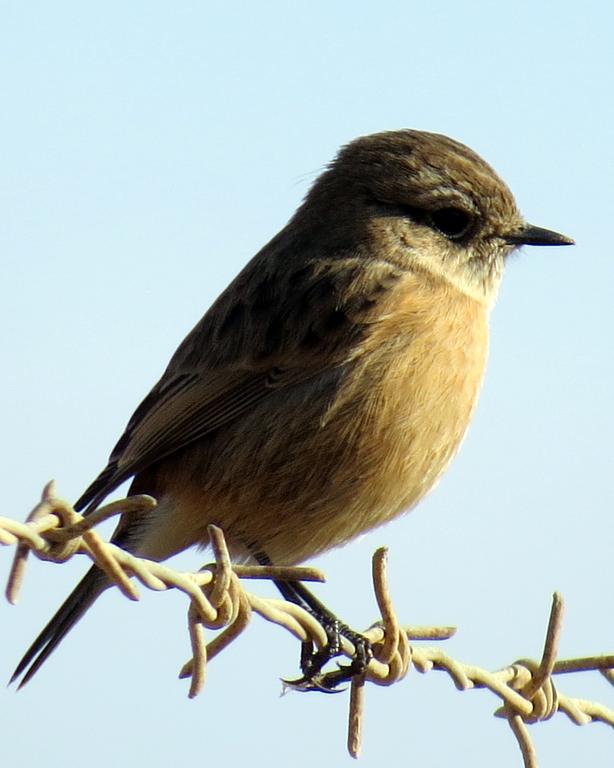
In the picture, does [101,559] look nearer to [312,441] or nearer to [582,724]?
[582,724]

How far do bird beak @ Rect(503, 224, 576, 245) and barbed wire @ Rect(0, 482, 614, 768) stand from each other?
8.88ft

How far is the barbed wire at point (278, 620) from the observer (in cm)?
277

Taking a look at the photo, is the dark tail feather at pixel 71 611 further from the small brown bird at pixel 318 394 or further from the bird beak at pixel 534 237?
the bird beak at pixel 534 237

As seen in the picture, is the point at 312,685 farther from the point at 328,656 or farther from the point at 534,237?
the point at 534,237

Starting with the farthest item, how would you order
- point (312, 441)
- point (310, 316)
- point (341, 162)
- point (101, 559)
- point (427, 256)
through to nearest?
point (341, 162)
point (427, 256)
point (310, 316)
point (312, 441)
point (101, 559)

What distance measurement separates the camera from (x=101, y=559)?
289 centimetres

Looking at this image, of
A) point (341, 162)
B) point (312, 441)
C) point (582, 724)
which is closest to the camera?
point (582, 724)

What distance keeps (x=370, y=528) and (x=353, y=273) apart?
1.20 meters

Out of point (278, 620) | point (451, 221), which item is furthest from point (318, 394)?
point (278, 620)

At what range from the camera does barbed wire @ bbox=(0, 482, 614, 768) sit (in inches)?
109

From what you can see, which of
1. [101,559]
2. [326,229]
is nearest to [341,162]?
[326,229]

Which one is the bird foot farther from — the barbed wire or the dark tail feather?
the dark tail feather

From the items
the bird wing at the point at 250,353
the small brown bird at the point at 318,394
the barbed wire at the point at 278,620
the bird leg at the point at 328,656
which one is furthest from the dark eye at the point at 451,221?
the barbed wire at the point at 278,620

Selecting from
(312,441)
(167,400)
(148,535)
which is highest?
(312,441)
